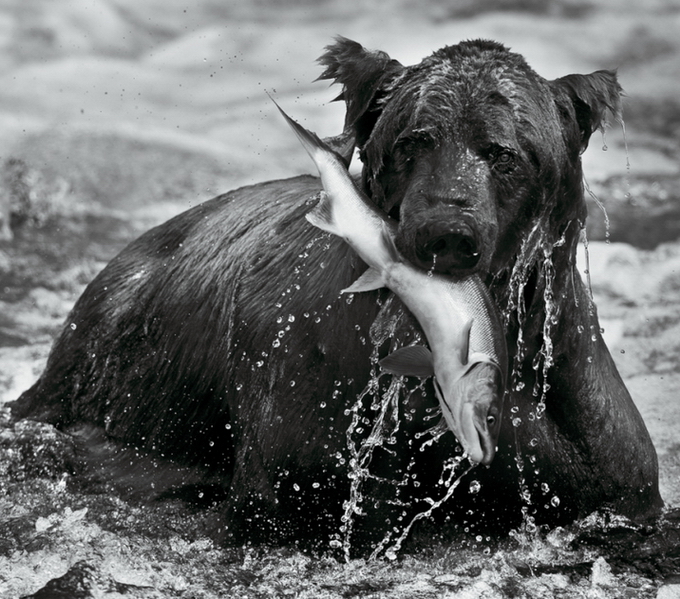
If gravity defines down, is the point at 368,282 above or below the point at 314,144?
below

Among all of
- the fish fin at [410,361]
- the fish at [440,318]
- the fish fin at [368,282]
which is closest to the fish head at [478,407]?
the fish at [440,318]

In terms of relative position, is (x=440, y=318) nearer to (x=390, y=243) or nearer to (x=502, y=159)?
(x=390, y=243)

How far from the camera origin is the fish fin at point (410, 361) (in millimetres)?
2705

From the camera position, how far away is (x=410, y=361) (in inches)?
107

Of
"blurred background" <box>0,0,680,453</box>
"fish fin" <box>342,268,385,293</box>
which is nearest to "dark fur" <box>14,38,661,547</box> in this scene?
"fish fin" <box>342,268,385,293</box>

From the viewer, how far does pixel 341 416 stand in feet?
11.3

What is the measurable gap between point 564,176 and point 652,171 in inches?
276

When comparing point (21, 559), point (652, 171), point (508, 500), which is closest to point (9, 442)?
point (21, 559)

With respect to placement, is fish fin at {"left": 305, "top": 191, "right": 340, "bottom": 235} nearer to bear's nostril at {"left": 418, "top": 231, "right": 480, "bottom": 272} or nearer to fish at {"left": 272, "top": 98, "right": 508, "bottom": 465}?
fish at {"left": 272, "top": 98, "right": 508, "bottom": 465}

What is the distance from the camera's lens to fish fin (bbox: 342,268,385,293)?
2.94 metres

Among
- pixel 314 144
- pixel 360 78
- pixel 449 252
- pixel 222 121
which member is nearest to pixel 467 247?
pixel 449 252

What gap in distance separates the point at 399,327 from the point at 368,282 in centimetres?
30

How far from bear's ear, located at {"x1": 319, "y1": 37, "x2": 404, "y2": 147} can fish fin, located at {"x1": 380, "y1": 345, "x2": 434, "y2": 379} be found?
88cm

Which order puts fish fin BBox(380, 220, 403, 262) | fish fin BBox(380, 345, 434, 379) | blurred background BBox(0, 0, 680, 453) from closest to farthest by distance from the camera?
fish fin BBox(380, 345, 434, 379)
fish fin BBox(380, 220, 403, 262)
blurred background BBox(0, 0, 680, 453)
